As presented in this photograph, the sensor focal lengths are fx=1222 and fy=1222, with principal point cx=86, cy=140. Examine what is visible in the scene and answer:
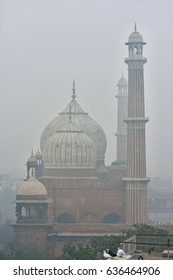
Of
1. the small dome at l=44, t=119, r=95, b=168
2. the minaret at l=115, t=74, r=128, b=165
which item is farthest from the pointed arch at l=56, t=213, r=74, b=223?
the minaret at l=115, t=74, r=128, b=165

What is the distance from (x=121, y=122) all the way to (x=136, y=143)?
32.3ft

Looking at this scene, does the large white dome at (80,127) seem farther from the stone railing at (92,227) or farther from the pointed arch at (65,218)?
the stone railing at (92,227)

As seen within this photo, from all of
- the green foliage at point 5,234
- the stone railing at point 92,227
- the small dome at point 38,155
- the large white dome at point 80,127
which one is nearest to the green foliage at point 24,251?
the stone railing at point 92,227

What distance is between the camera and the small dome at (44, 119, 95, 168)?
5978 cm

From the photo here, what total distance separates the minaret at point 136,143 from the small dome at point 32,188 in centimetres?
536

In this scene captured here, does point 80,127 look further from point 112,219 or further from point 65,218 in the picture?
point 112,219

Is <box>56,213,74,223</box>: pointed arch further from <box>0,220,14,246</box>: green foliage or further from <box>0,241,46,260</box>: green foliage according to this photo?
<box>0,241,46,260</box>: green foliage

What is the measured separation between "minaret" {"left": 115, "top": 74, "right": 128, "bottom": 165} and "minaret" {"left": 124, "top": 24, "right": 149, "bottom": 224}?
7.40 meters

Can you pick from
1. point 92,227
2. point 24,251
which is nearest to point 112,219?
point 92,227

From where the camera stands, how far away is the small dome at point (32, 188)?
182 feet

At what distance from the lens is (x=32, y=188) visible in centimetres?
5550
